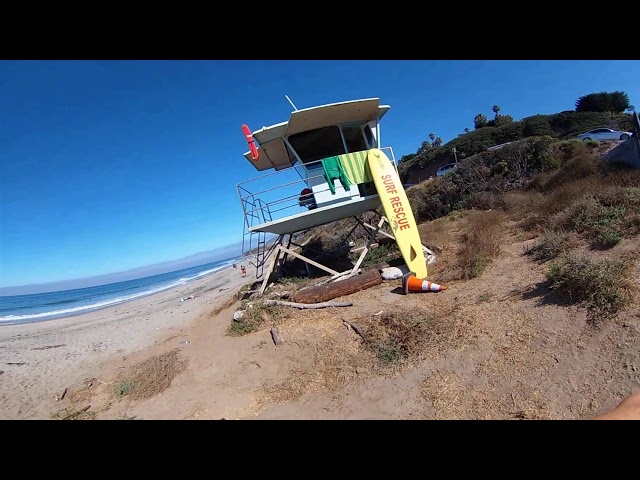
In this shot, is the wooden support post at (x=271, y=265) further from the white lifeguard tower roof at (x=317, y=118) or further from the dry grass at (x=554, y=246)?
the dry grass at (x=554, y=246)

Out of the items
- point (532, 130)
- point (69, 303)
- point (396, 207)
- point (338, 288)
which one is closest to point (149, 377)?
point (338, 288)

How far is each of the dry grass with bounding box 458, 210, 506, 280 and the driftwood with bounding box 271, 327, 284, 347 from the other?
5280 mm

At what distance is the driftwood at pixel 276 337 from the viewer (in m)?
6.87

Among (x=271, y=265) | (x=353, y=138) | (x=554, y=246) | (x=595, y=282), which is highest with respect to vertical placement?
(x=353, y=138)

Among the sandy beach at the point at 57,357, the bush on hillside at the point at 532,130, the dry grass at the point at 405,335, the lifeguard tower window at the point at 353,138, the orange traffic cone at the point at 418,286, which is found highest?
the bush on hillside at the point at 532,130

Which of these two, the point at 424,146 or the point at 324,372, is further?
the point at 424,146

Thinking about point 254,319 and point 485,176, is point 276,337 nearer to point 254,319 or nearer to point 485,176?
point 254,319

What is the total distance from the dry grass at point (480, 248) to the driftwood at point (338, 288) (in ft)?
8.91

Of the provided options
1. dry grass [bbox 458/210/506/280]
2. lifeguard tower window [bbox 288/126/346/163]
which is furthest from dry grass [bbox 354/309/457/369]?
lifeguard tower window [bbox 288/126/346/163]

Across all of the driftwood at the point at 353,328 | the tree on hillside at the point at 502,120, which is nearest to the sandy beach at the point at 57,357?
the driftwood at the point at 353,328

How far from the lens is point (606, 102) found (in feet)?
141

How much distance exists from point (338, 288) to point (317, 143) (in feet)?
19.0

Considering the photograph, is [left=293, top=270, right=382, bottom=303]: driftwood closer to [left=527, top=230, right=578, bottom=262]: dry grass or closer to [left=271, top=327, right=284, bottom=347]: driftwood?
[left=271, top=327, right=284, bottom=347]: driftwood

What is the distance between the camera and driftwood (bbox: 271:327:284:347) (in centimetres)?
687
